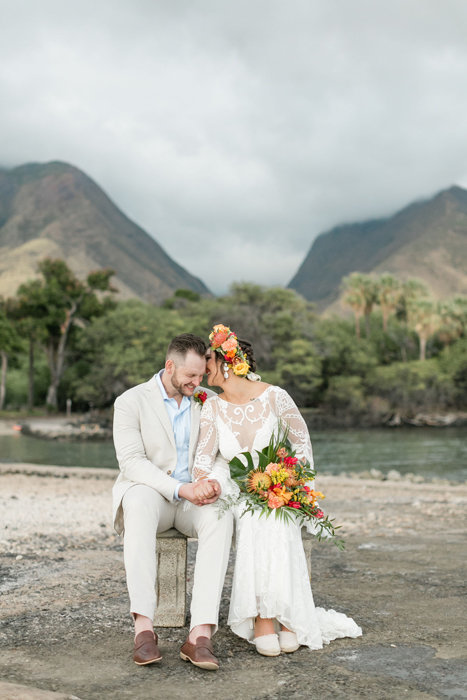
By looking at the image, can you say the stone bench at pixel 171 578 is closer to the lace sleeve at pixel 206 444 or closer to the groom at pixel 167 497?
the groom at pixel 167 497

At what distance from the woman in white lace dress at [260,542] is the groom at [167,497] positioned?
0.52 feet

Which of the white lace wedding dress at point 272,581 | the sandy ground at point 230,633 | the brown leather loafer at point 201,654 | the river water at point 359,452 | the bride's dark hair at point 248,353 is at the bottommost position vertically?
the river water at point 359,452

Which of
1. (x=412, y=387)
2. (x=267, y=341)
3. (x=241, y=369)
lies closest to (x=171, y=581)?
(x=241, y=369)

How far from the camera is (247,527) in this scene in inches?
165

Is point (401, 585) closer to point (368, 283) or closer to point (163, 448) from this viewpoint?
point (163, 448)

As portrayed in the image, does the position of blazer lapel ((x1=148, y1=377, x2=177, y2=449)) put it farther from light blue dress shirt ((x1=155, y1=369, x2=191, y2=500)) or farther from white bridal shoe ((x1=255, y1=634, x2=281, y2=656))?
white bridal shoe ((x1=255, y1=634, x2=281, y2=656))

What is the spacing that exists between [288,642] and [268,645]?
14 centimetres

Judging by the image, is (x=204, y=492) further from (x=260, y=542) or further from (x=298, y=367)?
(x=298, y=367)

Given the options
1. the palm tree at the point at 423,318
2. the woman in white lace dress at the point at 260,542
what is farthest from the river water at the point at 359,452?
the palm tree at the point at 423,318

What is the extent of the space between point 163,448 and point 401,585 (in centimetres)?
242

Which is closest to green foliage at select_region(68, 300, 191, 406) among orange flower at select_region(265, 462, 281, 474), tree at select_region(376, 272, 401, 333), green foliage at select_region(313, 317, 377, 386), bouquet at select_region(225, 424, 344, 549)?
green foliage at select_region(313, 317, 377, 386)

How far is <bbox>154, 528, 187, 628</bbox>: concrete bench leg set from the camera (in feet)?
14.7

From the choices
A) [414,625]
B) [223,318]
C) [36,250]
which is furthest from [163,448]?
[36,250]

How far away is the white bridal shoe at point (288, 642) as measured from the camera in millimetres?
3964
